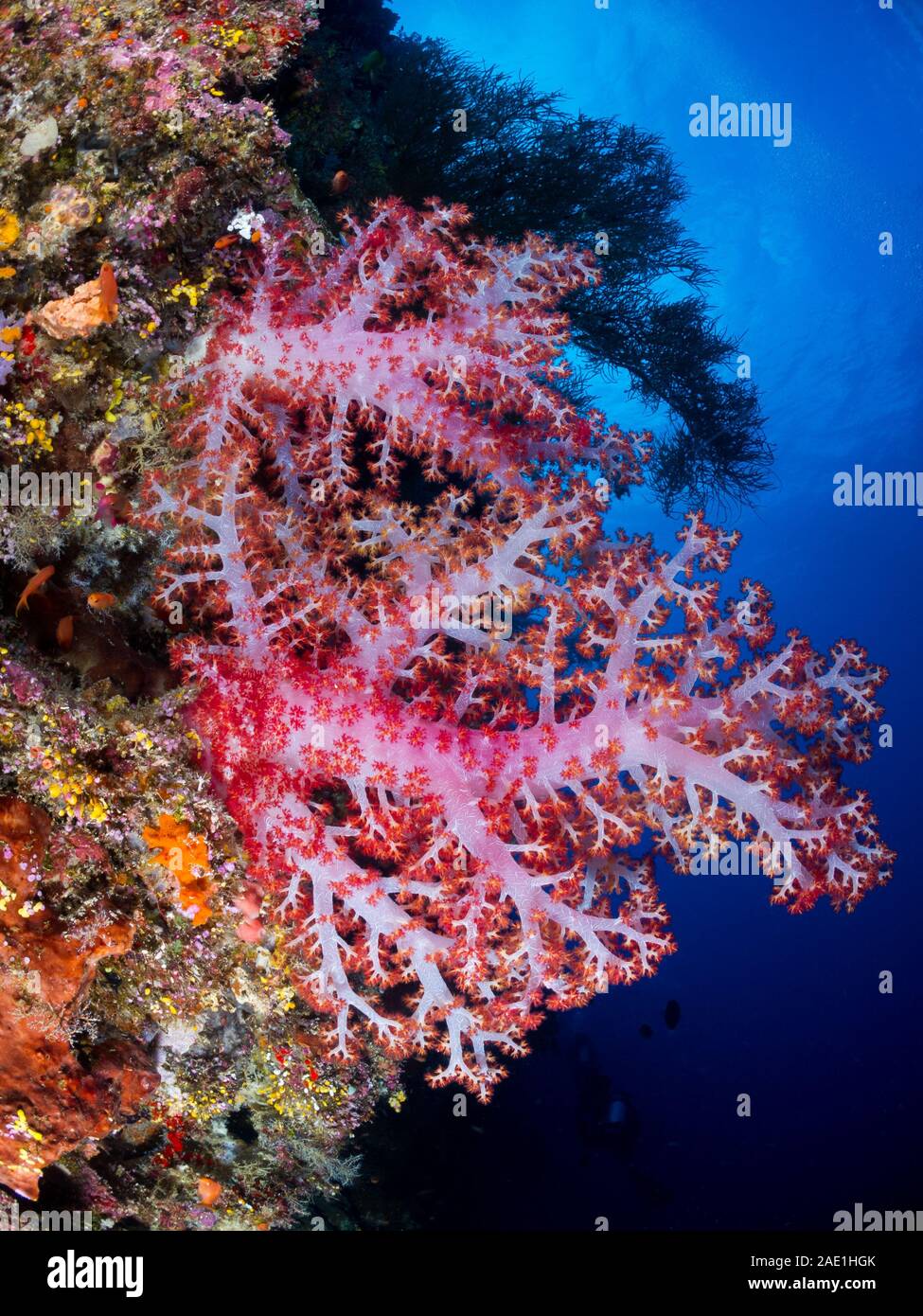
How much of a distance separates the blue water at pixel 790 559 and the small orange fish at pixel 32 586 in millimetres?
14478

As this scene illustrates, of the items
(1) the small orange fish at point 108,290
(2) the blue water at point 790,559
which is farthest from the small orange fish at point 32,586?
(2) the blue water at point 790,559

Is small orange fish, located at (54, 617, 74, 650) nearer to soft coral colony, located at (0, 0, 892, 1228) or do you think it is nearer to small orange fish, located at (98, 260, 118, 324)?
soft coral colony, located at (0, 0, 892, 1228)

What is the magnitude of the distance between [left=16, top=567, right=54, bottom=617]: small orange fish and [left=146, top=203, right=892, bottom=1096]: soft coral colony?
526 millimetres

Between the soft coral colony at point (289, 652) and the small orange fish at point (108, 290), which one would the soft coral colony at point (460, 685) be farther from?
the small orange fish at point (108, 290)

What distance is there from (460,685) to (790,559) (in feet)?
155

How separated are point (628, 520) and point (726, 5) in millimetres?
25760

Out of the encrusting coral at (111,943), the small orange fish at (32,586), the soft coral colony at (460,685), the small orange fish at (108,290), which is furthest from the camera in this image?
the small orange fish at (108,290)

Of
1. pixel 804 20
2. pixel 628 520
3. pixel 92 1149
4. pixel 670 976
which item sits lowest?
pixel 670 976

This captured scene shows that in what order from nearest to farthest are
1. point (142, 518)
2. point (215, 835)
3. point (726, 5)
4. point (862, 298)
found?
1. point (215, 835)
2. point (142, 518)
3. point (726, 5)
4. point (862, 298)

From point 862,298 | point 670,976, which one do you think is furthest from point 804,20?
point 670,976

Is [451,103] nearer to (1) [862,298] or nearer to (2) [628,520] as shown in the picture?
(1) [862,298]

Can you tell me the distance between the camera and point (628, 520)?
46.4 meters

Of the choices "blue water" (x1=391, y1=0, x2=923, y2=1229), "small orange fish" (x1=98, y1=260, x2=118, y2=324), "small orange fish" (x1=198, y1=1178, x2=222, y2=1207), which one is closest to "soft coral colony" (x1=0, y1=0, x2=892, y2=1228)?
"small orange fish" (x1=98, y1=260, x2=118, y2=324)

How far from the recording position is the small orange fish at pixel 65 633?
310 cm
